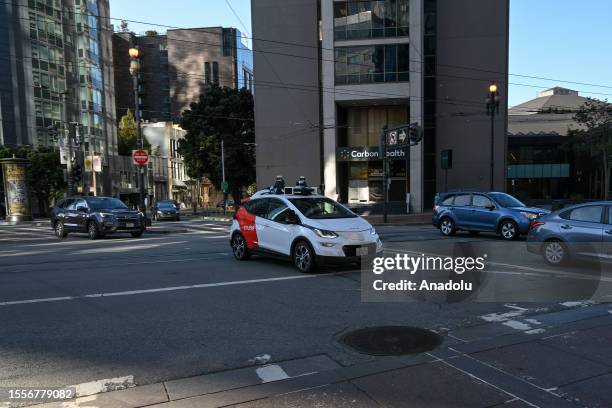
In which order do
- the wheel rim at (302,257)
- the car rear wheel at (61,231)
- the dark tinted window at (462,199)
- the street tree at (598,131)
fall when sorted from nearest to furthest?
the wheel rim at (302,257)
the dark tinted window at (462,199)
the car rear wheel at (61,231)
the street tree at (598,131)

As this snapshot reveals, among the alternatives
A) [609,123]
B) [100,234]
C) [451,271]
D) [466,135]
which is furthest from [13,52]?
[609,123]

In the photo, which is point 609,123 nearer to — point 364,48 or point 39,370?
point 364,48

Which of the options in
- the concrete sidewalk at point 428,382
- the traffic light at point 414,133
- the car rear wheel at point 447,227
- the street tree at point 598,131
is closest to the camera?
the concrete sidewalk at point 428,382

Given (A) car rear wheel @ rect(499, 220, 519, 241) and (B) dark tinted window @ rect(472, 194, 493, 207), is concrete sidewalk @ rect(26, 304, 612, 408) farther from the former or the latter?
(B) dark tinted window @ rect(472, 194, 493, 207)

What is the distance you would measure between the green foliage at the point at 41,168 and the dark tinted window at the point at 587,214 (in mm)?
43121

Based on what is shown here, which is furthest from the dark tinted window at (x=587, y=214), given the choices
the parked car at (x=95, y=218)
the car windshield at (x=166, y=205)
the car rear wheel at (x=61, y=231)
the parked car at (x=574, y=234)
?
the car windshield at (x=166, y=205)

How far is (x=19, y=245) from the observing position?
16.4m

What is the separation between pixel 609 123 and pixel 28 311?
1824 inches

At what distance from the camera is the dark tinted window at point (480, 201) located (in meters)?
15.3

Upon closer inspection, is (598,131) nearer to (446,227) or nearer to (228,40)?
(446,227)

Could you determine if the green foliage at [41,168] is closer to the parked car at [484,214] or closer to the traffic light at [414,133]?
the traffic light at [414,133]

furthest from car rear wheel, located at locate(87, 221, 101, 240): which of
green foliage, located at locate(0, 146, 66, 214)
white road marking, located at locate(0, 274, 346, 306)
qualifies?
green foliage, located at locate(0, 146, 66, 214)

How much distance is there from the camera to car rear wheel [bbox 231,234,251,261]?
11.1m

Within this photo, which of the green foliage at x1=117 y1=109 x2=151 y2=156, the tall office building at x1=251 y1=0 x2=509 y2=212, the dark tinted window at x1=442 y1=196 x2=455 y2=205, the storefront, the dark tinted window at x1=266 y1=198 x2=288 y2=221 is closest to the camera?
the dark tinted window at x1=266 y1=198 x2=288 y2=221
